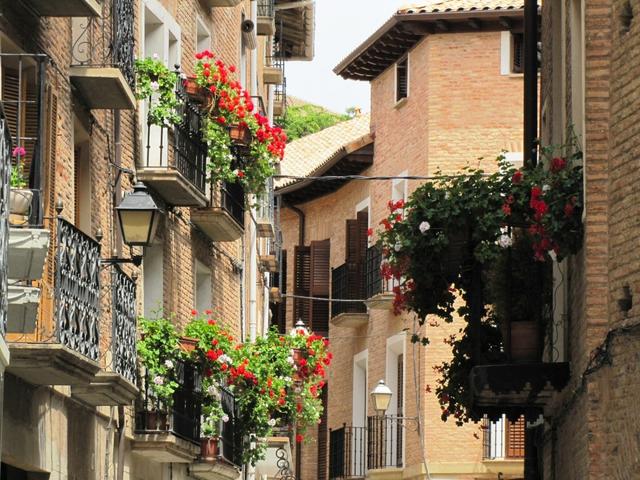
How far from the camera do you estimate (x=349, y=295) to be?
42.5 m

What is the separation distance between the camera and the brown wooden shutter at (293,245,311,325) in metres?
46.4

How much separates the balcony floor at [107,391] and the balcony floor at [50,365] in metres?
0.90

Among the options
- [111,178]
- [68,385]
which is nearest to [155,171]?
[111,178]

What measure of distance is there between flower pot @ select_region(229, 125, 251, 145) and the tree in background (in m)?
39.9

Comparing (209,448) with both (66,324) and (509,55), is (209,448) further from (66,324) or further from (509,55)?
(509,55)

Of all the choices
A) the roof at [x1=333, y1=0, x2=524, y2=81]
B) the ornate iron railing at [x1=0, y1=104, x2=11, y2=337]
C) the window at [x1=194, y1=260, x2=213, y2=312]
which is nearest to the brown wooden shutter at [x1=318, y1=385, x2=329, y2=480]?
the roof at [x1=333, y1=0, x2=524, y2=81]

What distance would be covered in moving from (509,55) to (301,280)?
10.3 meters

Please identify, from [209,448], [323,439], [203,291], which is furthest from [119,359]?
[323,439]

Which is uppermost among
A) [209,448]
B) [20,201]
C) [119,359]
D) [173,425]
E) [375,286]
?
[375,286]

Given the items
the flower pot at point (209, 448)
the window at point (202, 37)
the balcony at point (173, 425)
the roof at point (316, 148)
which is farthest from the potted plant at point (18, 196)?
the roof at point (316, 148)

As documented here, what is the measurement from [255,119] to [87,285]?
9740 millimetres

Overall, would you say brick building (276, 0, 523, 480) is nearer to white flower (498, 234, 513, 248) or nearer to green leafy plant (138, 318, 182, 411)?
green leafy plant (138, 318, 182, 411)

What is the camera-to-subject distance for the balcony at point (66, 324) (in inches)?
616

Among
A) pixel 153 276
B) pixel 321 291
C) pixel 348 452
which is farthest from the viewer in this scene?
pixel 321 291
